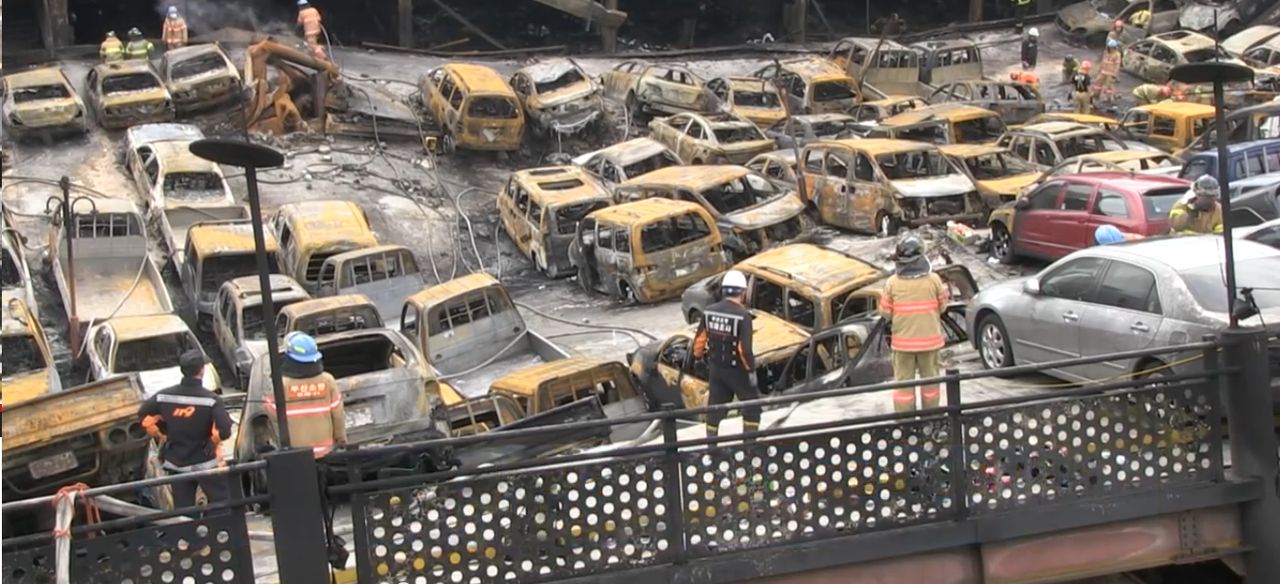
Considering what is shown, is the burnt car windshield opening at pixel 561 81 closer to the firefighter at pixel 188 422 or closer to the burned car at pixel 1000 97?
the burned car at pixel 1000 97

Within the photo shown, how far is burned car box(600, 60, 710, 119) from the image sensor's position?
30.1 metres

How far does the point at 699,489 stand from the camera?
292 inches

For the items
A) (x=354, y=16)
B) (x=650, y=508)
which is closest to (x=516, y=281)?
(x=650, y=508)

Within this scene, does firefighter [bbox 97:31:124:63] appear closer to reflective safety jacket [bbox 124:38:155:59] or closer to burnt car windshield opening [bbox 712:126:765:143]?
reflective safety jacket [bbox 124:38:155:59]

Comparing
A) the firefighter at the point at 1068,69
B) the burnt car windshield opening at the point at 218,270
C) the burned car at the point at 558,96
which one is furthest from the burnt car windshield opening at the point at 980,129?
the burnt car windshield opening at the point at 218,270

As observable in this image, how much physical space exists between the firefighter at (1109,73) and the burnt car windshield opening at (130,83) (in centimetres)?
2215

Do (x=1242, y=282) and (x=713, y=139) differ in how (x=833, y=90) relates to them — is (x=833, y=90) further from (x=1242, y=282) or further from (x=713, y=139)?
(x=1242, y=282)

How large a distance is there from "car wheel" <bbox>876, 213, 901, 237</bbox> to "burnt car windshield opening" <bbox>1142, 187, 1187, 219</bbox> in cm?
463

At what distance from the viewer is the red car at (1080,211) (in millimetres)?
15836

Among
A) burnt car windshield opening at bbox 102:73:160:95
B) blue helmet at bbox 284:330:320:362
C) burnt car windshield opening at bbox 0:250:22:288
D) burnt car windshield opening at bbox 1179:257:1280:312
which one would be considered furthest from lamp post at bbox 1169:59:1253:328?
burnt car windshield opening at bbox 102:73:160:95

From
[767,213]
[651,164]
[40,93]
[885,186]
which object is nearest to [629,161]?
[651,164]

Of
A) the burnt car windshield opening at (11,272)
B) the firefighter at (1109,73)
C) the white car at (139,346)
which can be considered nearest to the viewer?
the white car at (139,346)

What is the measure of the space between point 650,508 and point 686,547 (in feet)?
1.00

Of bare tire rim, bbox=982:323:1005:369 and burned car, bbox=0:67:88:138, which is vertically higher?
burned car, bbox=0:67:88:138
